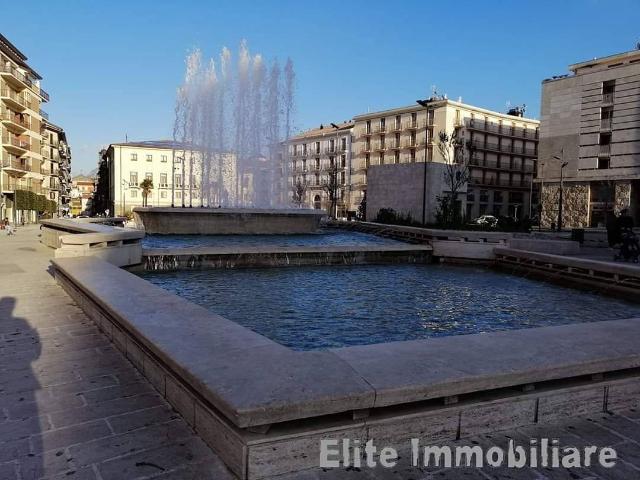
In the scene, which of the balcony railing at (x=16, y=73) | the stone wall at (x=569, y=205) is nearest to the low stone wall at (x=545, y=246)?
the stone wall at (x=569, y=205)

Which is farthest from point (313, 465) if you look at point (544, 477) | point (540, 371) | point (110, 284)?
point (110, 284)

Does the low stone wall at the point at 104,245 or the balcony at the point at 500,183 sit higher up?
the balcony at the point at 500,183

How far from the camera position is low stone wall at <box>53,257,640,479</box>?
2639mm

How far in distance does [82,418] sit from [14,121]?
58711 millimetres

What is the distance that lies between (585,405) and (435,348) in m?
1.12

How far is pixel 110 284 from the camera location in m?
6.51

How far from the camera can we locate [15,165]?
5203 centimetres

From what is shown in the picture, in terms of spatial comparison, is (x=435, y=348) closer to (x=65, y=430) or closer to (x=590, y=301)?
(x=65, y=430)

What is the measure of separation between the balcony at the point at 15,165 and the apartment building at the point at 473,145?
134 feet

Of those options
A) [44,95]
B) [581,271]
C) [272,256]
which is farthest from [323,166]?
[581,271]

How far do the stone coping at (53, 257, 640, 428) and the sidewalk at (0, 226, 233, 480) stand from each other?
12.7 inches

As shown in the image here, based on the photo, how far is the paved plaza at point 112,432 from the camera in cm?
270

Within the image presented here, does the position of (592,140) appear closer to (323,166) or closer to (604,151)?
(604,151)

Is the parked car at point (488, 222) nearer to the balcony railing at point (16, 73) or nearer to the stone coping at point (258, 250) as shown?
the stone coping at point (258, 250)
